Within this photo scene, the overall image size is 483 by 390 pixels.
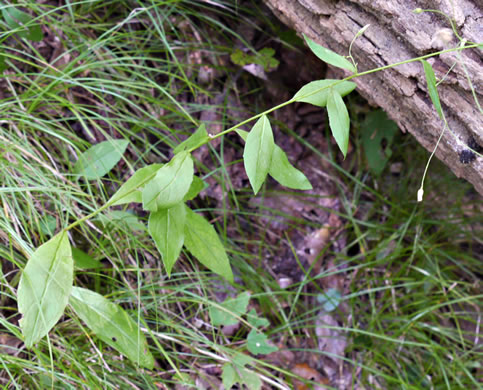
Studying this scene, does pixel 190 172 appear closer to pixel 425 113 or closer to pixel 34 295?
pixel 34 295

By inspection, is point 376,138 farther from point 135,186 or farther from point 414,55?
point 135,186

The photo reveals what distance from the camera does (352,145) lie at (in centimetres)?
227

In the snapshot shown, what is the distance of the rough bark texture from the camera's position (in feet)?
3.92

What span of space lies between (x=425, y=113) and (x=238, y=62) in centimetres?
92

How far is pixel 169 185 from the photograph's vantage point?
1048 mm

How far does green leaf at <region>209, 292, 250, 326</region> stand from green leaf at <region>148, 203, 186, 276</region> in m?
0.53

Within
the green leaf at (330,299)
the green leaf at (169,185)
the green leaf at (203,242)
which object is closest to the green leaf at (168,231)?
the green leaf at (169,185)

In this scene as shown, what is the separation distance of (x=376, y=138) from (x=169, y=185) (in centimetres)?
133

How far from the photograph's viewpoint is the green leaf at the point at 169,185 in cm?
104

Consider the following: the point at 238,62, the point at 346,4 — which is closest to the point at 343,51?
the point at 346,4

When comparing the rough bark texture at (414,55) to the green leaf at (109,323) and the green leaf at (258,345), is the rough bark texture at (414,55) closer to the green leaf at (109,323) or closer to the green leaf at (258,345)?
the green leaf at (258,345)

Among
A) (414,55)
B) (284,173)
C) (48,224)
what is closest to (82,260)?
(48,224)

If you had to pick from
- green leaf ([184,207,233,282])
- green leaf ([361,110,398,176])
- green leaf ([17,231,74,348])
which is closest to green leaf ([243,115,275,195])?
green leaf ([184,207,233,282])

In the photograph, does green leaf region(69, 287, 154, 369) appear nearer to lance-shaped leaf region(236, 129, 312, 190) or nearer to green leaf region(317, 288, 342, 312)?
lance-shaped leaf region(236, 129, 312, 190)
